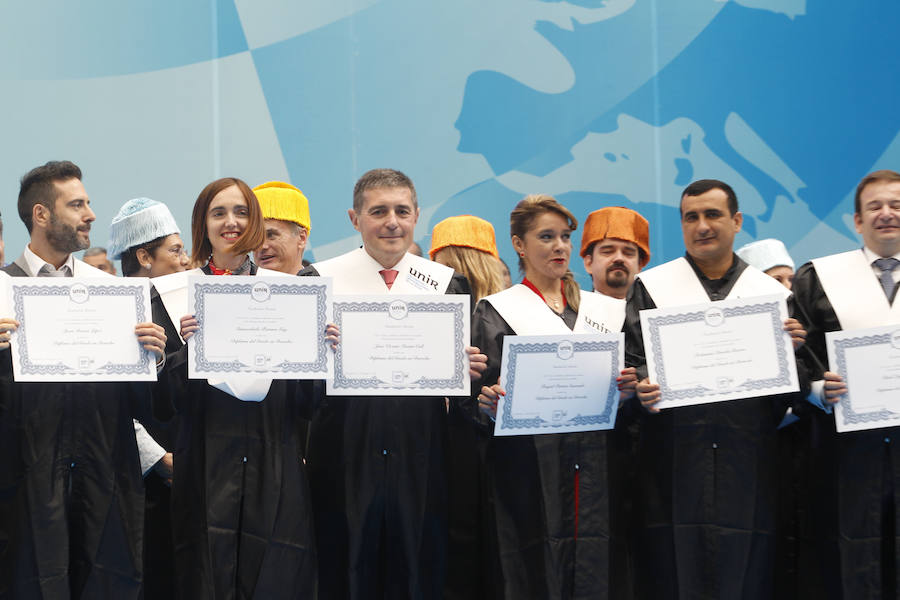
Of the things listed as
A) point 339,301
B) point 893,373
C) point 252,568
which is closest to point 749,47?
point 893,373

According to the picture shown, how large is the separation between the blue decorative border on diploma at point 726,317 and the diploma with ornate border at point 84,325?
1.90 meters

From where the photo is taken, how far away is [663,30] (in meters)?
7.23

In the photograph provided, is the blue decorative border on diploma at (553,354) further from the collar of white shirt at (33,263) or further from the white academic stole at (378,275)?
the collar of white shirt at (33,263)

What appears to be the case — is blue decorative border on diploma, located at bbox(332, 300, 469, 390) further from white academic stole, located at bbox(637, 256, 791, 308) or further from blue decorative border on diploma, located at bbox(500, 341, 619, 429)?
white academic stole, located at bbox(637, 256, 791, 308)

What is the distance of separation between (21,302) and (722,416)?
2716 millimetres

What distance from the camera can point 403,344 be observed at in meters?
3.75

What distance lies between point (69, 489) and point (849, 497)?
9.85ft

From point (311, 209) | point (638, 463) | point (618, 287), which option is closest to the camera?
point (638, 463)

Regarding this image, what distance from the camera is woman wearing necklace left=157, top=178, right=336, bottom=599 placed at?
3658 millimetres

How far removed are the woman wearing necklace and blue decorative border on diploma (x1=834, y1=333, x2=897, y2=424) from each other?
6.37 ft

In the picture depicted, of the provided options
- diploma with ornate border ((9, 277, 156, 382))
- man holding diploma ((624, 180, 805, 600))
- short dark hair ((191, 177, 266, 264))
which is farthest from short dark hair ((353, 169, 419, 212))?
man holding diploma ((624, 180, 805, 600))

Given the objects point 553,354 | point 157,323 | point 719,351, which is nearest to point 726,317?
point 719,351

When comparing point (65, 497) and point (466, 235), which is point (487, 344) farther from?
point (65, 497)

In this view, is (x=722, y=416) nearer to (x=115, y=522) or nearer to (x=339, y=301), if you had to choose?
(x=339, y=301)
